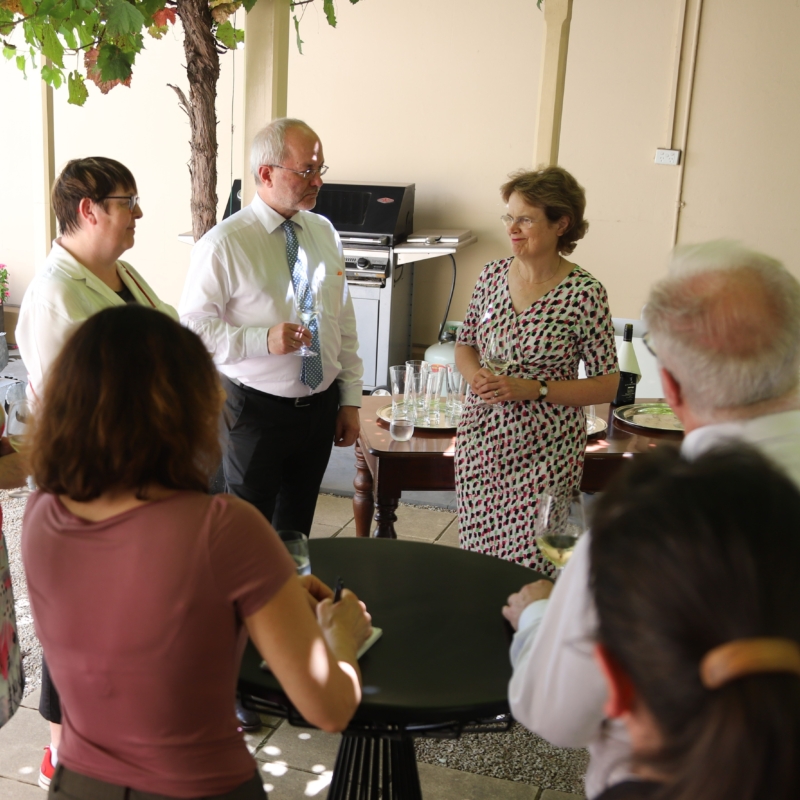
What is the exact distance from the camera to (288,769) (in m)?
2.46

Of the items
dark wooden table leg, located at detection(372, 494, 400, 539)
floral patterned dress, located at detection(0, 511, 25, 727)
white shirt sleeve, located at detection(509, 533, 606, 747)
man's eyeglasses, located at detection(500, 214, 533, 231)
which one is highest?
man's eyeglasses, located at detection(500, 214, 533, 231)

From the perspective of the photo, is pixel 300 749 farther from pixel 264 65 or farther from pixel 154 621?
pixel 264 65

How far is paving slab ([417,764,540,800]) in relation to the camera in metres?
2.39

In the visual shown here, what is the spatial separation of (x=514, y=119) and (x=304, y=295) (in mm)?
3921

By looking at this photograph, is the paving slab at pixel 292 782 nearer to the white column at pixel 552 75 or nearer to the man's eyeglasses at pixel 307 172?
the man's eyeglasses at pixel 307 172

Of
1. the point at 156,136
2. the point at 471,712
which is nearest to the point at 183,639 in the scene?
the point at 471,712

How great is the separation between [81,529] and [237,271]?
1720mm

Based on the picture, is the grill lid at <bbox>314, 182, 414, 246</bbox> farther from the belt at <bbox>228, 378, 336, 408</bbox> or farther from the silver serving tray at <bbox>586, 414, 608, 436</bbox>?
the belt at <bbox>228, 378, 336, 408</bbox>

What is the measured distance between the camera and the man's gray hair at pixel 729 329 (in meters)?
1.24

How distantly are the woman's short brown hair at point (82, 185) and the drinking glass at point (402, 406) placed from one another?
1.27 metres

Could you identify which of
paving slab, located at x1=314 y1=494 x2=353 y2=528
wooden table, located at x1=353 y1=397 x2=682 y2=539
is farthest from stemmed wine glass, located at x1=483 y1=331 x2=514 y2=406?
paving slab, located at x1=314 y1=494 x2=353 y2=528

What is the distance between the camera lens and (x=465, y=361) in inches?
105

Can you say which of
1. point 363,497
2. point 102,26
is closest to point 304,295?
point 363,497

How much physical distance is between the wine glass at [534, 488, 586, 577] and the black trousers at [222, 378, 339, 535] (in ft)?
4.48
